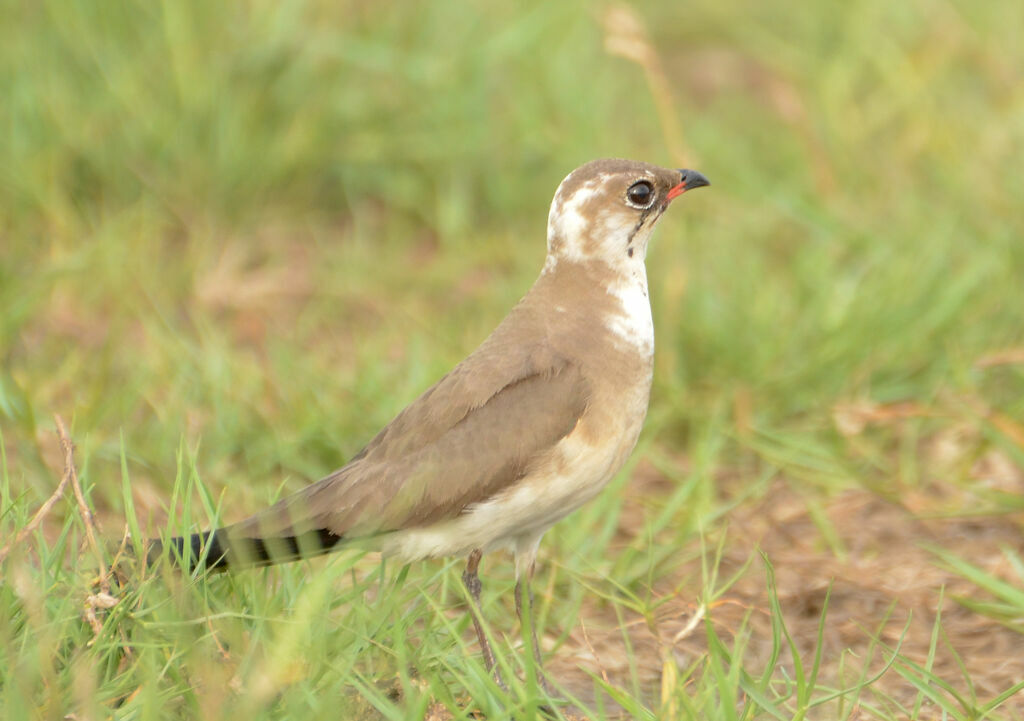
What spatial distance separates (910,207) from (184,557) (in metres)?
3.98

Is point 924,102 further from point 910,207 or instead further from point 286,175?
point 286,175

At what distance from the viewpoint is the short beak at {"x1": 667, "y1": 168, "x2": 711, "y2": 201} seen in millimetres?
4047

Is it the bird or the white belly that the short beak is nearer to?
the bird

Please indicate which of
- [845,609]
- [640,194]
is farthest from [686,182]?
[845,609]

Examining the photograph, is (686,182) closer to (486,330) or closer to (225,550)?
(486,330)

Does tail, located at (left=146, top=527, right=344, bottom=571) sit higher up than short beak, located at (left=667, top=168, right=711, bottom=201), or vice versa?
short beak, located at (left=667, top=168, right=711, bottom=201)

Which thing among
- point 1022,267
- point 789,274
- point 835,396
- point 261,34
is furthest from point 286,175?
point 1022,267

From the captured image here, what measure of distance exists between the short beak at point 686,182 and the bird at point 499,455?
328 millimetres

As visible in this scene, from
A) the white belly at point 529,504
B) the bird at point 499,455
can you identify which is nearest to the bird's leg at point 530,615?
the bird at point 499,455

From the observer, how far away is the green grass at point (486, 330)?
3.19 meters

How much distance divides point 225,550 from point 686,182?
1.75 metres

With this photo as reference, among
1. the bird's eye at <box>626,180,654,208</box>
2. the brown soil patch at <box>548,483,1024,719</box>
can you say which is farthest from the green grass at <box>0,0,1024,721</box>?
the bird's eye at <box>626,180,654,208</box>

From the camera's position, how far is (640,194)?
12.9 ft

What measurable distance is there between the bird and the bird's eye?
184mm
